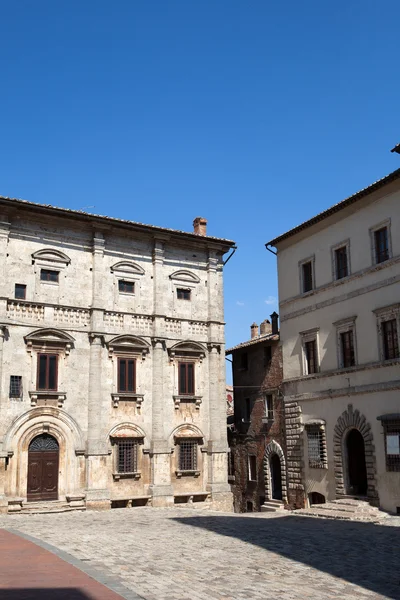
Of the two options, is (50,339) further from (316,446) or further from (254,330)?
(254,330)

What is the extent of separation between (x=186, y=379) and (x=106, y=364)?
13.2ft

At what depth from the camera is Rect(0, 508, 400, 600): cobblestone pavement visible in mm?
10344

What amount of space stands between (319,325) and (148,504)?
10.8m

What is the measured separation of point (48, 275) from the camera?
2662cm

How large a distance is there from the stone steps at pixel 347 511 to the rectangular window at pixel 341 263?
9.18 meters

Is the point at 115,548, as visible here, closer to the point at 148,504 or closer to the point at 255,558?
the point at 255,558

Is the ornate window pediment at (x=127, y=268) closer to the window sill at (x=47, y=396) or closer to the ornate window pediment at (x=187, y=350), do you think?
the ornate window pediment at (x=187, y=350)

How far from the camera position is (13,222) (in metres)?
26.2

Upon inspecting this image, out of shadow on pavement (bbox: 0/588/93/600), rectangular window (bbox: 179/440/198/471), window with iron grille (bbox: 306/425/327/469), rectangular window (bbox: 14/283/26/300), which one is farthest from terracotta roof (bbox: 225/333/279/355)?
shadow on pavement (bbox: 0/588/93/600)

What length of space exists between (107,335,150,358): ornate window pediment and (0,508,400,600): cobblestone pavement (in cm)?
759

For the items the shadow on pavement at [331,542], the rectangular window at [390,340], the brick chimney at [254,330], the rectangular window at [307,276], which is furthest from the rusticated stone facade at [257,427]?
the shadow on pavement at [331,542]

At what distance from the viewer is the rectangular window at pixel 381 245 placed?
23.7 metres

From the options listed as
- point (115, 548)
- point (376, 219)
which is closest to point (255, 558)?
point (115, 548)

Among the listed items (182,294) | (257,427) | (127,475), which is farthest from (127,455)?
(257,427)
